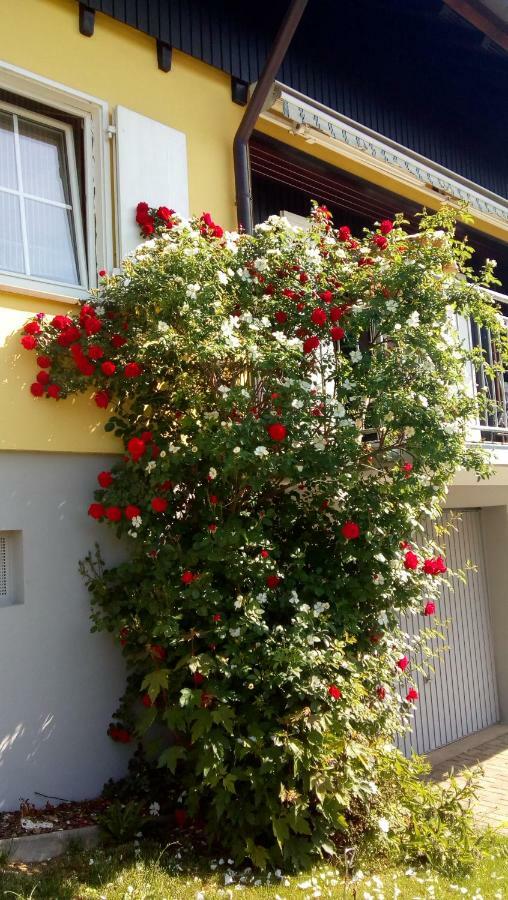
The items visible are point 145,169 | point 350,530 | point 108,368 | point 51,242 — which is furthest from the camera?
point 145,169

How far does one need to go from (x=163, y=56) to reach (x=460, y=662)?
644 centimetres

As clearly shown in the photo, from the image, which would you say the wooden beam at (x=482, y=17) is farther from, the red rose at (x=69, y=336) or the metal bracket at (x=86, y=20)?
the red rose at (x=69, y=336)

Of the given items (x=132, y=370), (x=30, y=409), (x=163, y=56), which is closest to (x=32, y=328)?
(x=30, y=409)

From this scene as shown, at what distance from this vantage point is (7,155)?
5.18 meters

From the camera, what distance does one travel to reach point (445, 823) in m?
4.73

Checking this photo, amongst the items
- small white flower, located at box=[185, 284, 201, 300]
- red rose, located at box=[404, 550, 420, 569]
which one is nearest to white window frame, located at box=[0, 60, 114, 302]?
small white flower, located at box=[185, 284, 201, 300]

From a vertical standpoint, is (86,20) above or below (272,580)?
above

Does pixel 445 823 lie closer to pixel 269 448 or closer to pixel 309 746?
pixel 309 746

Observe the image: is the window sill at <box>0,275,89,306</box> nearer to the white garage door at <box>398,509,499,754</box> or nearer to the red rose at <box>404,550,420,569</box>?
the red rose at <box>404,550,420,569</box>

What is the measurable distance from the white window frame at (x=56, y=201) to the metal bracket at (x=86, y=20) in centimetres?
62

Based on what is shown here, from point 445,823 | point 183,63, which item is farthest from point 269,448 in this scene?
point 183,63

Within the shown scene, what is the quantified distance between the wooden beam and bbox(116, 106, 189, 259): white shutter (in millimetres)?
3056

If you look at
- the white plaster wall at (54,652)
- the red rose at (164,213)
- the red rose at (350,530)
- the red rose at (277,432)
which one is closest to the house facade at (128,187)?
the white plaster wall at (54,652)

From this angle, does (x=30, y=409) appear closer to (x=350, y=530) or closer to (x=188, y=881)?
(x=350, y=530)
